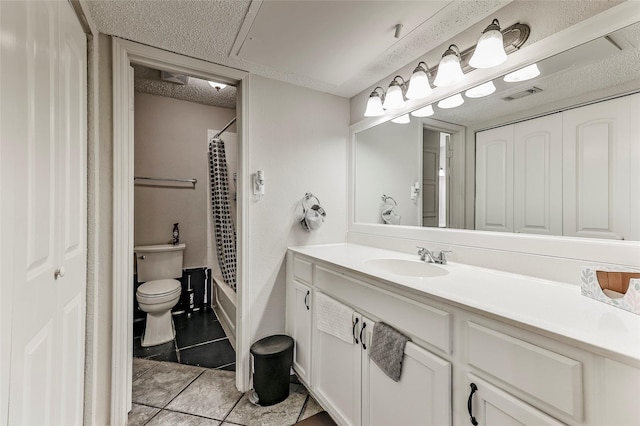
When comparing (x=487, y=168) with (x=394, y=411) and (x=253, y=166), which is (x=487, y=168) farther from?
(x=253, y=166)

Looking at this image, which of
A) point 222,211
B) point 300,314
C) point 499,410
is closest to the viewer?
point 499,410

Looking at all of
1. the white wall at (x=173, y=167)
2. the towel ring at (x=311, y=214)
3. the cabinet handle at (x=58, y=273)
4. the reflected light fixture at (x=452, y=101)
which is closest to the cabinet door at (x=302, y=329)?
the towel ring at (x=311, y=214)

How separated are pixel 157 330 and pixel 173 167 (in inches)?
65.5

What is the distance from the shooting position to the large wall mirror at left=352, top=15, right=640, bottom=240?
979 millimetres

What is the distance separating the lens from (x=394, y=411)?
109cm

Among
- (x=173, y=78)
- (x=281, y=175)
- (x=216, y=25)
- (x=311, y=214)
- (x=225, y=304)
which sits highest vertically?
(x=173, y=78)

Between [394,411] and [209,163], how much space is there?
2.85 metres

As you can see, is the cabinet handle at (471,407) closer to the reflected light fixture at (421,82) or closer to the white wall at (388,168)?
the white wall at (388,168)

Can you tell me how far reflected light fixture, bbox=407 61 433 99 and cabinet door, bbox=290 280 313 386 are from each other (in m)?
1.37

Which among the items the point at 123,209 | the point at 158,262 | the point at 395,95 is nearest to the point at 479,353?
the point at 395,95

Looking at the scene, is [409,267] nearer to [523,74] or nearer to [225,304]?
[523,74]

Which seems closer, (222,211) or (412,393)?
(412,393)

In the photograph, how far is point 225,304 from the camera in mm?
2623

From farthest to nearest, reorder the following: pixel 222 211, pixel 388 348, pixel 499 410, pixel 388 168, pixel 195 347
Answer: pixel 222 211 → pixel 195 347 → pixel 388 168 → pixel 388 348 → pixel 499 410
